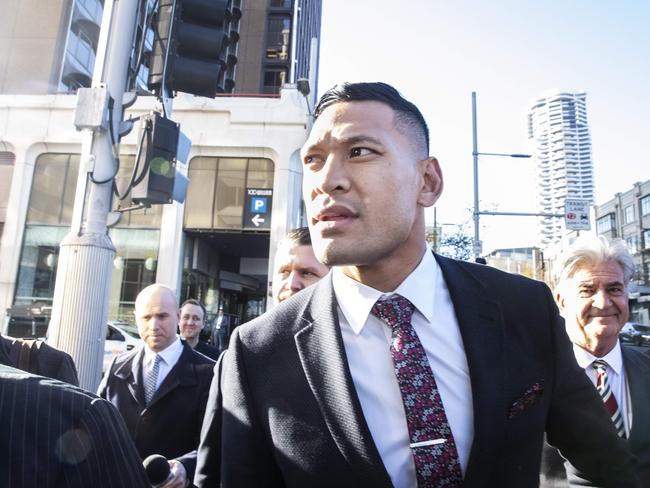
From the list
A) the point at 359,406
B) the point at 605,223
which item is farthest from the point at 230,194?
the point at 605,223

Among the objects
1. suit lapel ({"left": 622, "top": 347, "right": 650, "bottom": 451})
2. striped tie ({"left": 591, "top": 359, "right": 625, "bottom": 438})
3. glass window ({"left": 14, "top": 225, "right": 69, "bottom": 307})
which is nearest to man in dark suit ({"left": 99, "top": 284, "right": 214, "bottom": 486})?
striped tie ({"left": 591, "top": 359, "right": 625, "bottom": 438})

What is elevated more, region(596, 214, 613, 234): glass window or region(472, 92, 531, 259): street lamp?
region(596, 214, 613, 234): glass window

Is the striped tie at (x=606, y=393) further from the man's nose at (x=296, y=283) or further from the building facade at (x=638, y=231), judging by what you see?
the building facade at (x=638, y=231)

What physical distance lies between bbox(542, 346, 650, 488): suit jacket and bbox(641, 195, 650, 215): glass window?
59.4 m

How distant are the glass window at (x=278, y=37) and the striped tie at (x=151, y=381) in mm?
34627

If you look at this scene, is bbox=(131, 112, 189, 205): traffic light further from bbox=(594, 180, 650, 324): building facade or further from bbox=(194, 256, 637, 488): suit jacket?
bbox=(594, 180, 650, 324): building facade

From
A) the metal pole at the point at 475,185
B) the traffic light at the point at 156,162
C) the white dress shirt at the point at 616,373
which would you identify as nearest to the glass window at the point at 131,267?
the metal pole at the point at 475,185

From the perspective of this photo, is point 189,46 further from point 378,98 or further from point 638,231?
point 638,231

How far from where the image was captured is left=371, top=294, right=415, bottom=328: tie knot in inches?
65.7

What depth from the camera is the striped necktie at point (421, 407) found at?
4.61ft

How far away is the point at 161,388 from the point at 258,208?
17825 mm

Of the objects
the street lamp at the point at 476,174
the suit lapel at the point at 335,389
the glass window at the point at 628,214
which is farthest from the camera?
the glass window at the point at 628,214

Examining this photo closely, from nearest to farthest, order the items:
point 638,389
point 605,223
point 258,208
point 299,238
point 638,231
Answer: point 638,389, point 299,238, point 258,208, point 638,231, point 605,223

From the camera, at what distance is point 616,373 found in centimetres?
289
